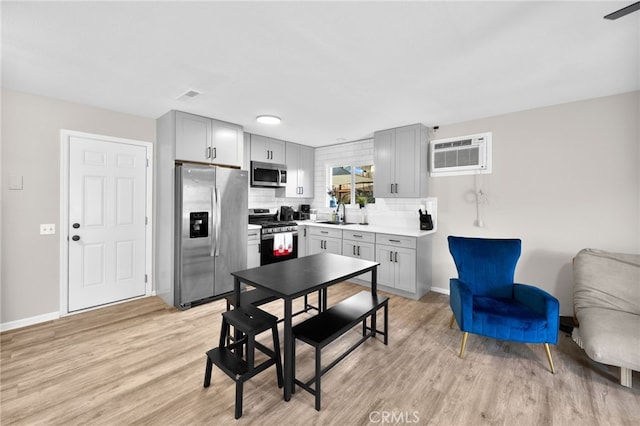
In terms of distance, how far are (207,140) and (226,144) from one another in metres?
0.28

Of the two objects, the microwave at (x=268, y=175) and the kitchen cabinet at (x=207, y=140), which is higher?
the kitchen cabinet at (x=207, y=140)

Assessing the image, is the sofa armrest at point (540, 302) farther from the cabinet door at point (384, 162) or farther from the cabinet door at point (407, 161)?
the cabinet door at point (384, 162)

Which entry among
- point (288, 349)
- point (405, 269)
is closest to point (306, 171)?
point (405, 269)

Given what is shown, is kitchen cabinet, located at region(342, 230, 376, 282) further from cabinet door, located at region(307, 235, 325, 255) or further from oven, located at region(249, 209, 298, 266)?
oven, located at region(249, 209, 298, 266)

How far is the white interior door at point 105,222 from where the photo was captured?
3.26m

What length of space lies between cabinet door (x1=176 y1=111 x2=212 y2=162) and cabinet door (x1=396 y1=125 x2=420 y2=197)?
2738 mm

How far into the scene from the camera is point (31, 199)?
2992 mm

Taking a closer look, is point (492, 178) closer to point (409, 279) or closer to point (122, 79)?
point (409, 279)

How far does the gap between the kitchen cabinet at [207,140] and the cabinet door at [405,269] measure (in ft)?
8.80

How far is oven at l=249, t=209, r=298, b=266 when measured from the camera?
4535 millimetres

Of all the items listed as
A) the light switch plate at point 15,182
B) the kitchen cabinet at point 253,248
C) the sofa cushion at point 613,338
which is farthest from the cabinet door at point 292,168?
the sofa cushion at point 613,338

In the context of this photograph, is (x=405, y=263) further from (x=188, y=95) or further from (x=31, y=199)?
(x=31, y=199)

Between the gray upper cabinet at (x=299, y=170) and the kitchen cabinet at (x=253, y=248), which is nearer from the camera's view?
the kitchen cabinet at (x=253, y=248)

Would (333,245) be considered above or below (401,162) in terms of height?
below
